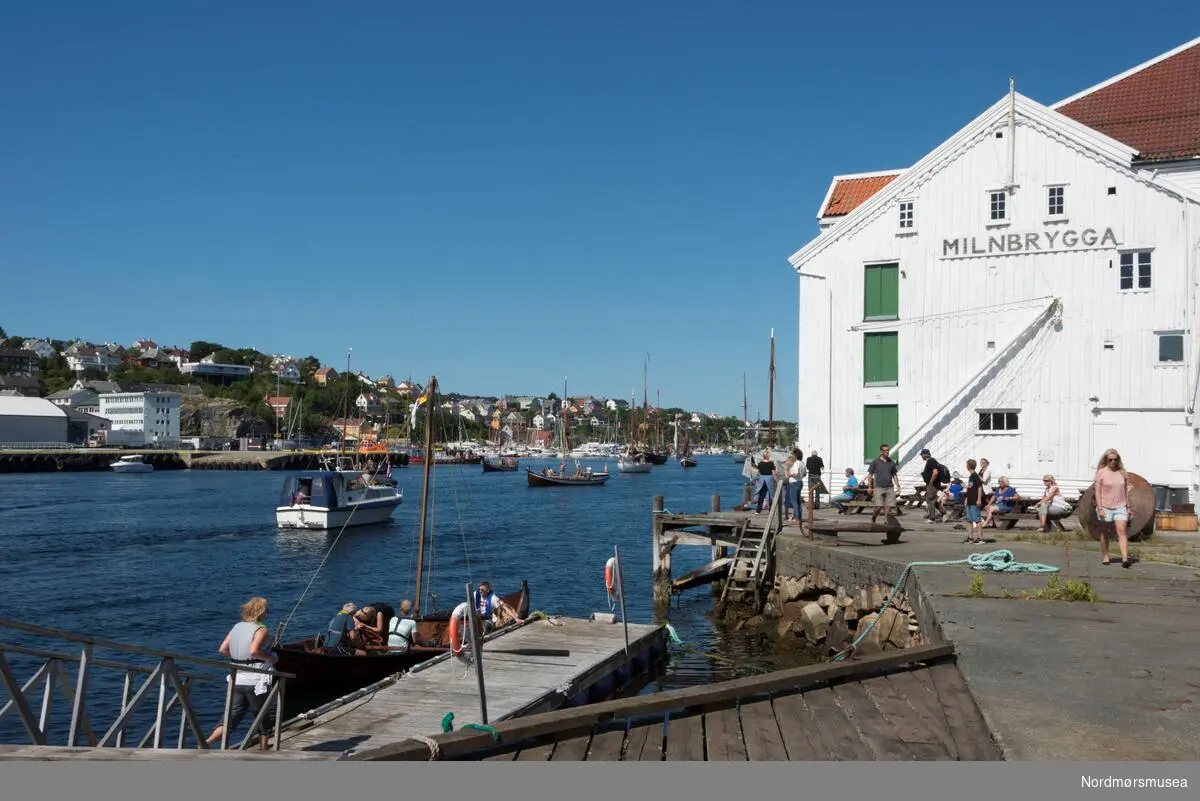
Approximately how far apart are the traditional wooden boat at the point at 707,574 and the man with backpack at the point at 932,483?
18.8 ft

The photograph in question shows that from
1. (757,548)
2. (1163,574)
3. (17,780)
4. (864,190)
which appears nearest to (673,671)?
(757,548)

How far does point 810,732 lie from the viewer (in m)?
8.54

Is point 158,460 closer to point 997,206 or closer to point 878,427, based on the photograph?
point 878,427

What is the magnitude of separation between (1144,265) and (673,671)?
63.5 feet

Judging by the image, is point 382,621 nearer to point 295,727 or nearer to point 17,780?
point 295,727

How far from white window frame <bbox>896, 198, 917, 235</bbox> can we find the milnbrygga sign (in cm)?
114

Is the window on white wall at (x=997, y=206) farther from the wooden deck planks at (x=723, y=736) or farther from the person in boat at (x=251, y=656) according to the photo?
the person in boat at (x=251, y=656)

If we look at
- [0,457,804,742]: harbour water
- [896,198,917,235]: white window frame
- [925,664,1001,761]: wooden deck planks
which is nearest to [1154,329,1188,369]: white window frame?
[896,198,917,235]: white window frame

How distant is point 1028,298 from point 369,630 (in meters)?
22.4

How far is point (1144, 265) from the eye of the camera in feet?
95.0

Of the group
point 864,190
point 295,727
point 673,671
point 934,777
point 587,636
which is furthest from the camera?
point 864,190

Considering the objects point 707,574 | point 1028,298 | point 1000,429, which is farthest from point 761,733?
point 1028,298

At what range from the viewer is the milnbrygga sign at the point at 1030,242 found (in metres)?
29.5

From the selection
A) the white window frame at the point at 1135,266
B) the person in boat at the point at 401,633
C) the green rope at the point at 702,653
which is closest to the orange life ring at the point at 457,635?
the person in boat at the point at 401,633
